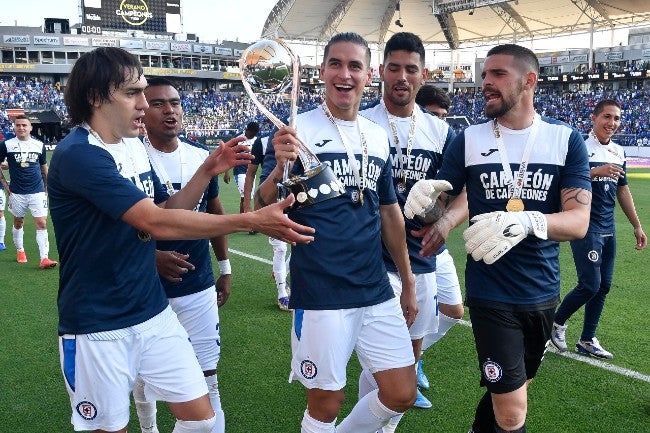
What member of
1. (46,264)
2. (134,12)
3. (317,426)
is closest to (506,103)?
(317,426)

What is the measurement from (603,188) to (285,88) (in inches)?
161

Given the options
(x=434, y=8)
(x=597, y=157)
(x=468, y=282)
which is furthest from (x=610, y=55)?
(x=468, y=282)

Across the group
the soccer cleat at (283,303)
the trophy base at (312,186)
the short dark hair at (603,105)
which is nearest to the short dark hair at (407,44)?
the trophy base at (312,186)

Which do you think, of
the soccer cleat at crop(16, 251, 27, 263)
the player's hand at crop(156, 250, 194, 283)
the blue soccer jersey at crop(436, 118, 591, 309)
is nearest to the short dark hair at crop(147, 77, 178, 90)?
the player's hand at crop(156, 250, 194, 283)

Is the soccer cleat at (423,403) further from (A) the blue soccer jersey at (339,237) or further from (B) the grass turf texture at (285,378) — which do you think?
(A) the blue soccer jersey at (339,237)

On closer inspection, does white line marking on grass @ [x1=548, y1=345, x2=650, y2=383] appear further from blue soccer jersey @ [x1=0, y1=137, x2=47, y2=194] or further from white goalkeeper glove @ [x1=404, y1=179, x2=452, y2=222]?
blue soccer jersey @ [x1=0, y1=137, x2=47, y2=194]

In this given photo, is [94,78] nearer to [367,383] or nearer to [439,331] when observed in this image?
[367,383]

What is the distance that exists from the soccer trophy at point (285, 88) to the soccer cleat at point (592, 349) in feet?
12.4

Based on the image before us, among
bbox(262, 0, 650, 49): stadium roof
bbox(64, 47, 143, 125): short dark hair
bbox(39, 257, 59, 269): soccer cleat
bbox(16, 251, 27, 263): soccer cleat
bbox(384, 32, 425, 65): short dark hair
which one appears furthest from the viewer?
bbox(262, 0, 650, 49): stadium roof

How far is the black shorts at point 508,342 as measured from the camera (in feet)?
10.6

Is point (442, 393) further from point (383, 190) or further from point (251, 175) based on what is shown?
point (251, 175)

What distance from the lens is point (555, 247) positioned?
11.3 feet

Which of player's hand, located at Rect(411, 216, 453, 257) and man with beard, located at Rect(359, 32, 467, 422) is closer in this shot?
player's hand, located at Rect(411, 216, 453, 257)

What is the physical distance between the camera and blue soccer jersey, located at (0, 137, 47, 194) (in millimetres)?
10164
